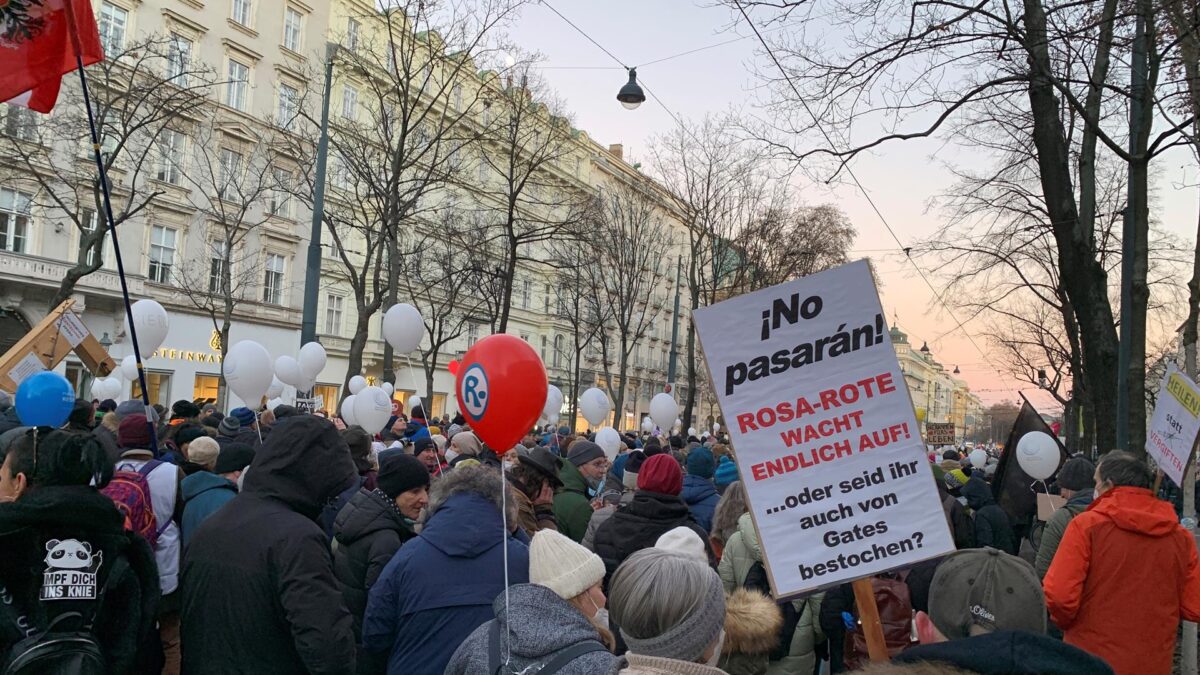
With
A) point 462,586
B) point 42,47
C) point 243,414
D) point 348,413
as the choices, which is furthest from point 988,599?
point 348,413

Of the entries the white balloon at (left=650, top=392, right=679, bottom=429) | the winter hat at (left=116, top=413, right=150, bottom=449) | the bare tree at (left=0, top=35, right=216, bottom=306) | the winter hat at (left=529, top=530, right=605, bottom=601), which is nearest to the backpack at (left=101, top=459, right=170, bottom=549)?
the winter hat at (left=116, top=413, right=150, bottom=449)

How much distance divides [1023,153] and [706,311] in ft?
63.5

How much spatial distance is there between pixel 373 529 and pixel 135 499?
4.50 feet

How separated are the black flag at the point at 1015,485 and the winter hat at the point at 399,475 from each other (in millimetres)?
7689

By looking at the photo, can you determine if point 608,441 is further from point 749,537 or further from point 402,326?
point 749,537

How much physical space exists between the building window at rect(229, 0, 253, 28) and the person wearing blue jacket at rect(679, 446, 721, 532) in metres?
36.3

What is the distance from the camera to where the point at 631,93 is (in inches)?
774

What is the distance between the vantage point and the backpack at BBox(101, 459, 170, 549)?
493cm

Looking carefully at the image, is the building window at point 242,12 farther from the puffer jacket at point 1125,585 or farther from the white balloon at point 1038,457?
the puffer jacket at point 1125,585

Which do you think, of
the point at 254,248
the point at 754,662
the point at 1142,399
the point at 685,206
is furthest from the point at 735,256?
the point at 754,662

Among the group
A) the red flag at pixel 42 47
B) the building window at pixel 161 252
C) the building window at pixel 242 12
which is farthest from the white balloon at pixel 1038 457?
the building window at pixel 242 12

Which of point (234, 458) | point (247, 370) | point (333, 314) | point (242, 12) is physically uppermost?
point (242, 12)

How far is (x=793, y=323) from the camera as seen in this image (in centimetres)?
342

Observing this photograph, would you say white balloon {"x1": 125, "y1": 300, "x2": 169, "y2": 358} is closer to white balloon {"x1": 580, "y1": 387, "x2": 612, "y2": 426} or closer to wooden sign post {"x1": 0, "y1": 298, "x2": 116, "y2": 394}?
wooden sign post {"x1": 0, "y1": 298, "x2": 116, "y2": 394}
